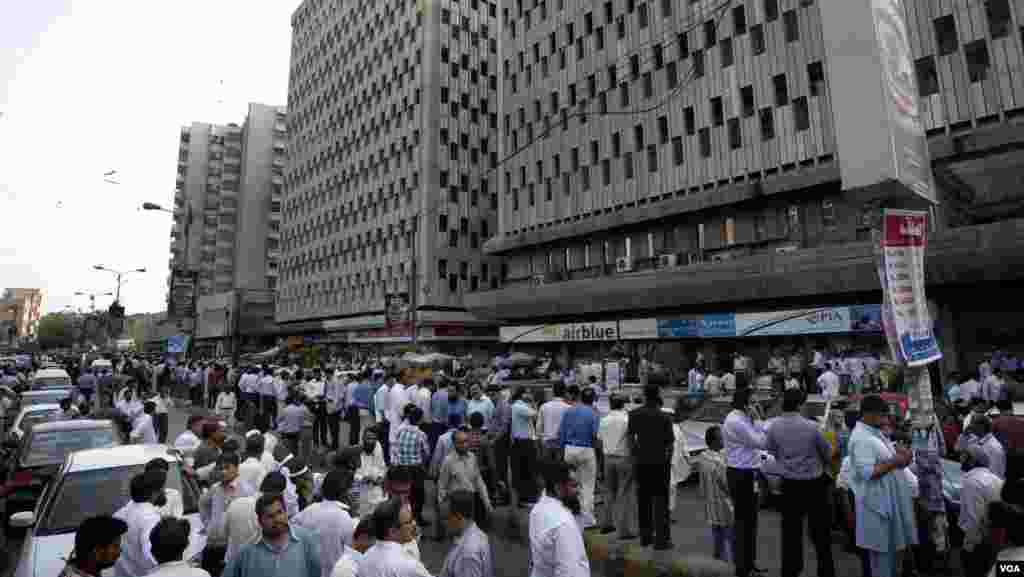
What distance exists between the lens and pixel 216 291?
83.8 meters

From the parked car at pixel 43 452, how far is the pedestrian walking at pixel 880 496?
1039 cm

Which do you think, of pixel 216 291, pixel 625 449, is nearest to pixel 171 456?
pixel 625 449

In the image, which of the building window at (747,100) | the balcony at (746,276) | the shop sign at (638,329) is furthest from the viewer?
the shop sign at (638,329)

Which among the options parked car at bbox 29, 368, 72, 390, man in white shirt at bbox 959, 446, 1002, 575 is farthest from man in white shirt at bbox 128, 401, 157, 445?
parked car at bbox 29, 368, 72, 390

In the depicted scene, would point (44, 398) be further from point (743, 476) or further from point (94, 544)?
point (743, 476)

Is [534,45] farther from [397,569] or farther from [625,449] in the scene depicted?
[397,569]

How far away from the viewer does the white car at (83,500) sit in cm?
543

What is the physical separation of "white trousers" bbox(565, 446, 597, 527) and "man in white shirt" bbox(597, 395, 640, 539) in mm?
239

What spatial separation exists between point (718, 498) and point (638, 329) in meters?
28.5

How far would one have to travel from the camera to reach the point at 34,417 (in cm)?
1252

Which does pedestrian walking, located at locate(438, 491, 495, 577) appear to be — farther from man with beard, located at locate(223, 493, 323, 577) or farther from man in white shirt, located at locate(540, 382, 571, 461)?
man in white shirt, located at locate(540, 382, 571, 461)

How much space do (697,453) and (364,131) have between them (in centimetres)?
5796

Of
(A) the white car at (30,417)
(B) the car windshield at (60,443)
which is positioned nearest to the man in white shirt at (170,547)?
(B) the car windshield at (60,443)

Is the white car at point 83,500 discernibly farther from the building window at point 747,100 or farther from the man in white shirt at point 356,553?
the building window at point 747,100
